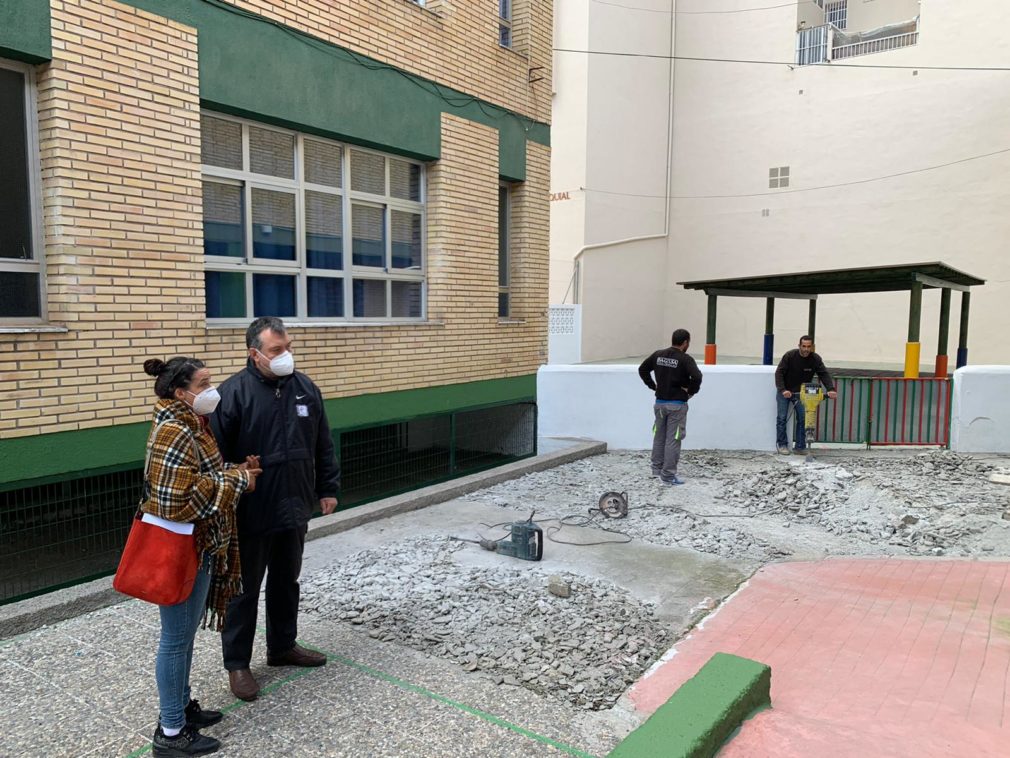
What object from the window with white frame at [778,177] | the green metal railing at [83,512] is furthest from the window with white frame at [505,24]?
the window with white frame at [778,177]

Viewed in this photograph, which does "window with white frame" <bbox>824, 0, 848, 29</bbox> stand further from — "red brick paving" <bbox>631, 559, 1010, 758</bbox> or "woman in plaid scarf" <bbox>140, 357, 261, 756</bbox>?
"woman in plaid scarf" <bbox>140, 357, 261, 756</bbox>

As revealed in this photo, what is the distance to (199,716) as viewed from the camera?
329cm

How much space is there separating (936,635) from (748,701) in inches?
72.5

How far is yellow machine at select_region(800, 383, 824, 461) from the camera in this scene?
31.9ft

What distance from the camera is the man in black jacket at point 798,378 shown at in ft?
32.0

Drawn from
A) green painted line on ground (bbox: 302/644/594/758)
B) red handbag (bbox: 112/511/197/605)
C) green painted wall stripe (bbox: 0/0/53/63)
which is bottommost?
green painted line on ground (bbox: 302/644/594/758)

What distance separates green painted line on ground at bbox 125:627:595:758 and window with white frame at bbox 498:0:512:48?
8136 mm

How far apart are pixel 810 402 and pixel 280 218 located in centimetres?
703

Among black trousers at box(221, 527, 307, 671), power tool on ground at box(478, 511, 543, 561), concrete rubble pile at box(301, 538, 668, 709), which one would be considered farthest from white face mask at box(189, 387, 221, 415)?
power tool on ground at box(478, 511, 543, 561)

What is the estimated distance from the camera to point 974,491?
795cm

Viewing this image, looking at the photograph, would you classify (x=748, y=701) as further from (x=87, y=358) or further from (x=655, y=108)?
(x=655, y=108)

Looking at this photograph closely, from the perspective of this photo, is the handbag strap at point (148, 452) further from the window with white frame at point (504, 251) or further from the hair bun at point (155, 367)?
the window with white frame at point (504, 251)

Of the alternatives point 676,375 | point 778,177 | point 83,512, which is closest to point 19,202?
point 83,512

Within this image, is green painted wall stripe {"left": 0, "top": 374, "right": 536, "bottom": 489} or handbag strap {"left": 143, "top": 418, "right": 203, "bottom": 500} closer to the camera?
handbag strap {"left": 143, "top": 418, "right": 203, "bottom": 500}
